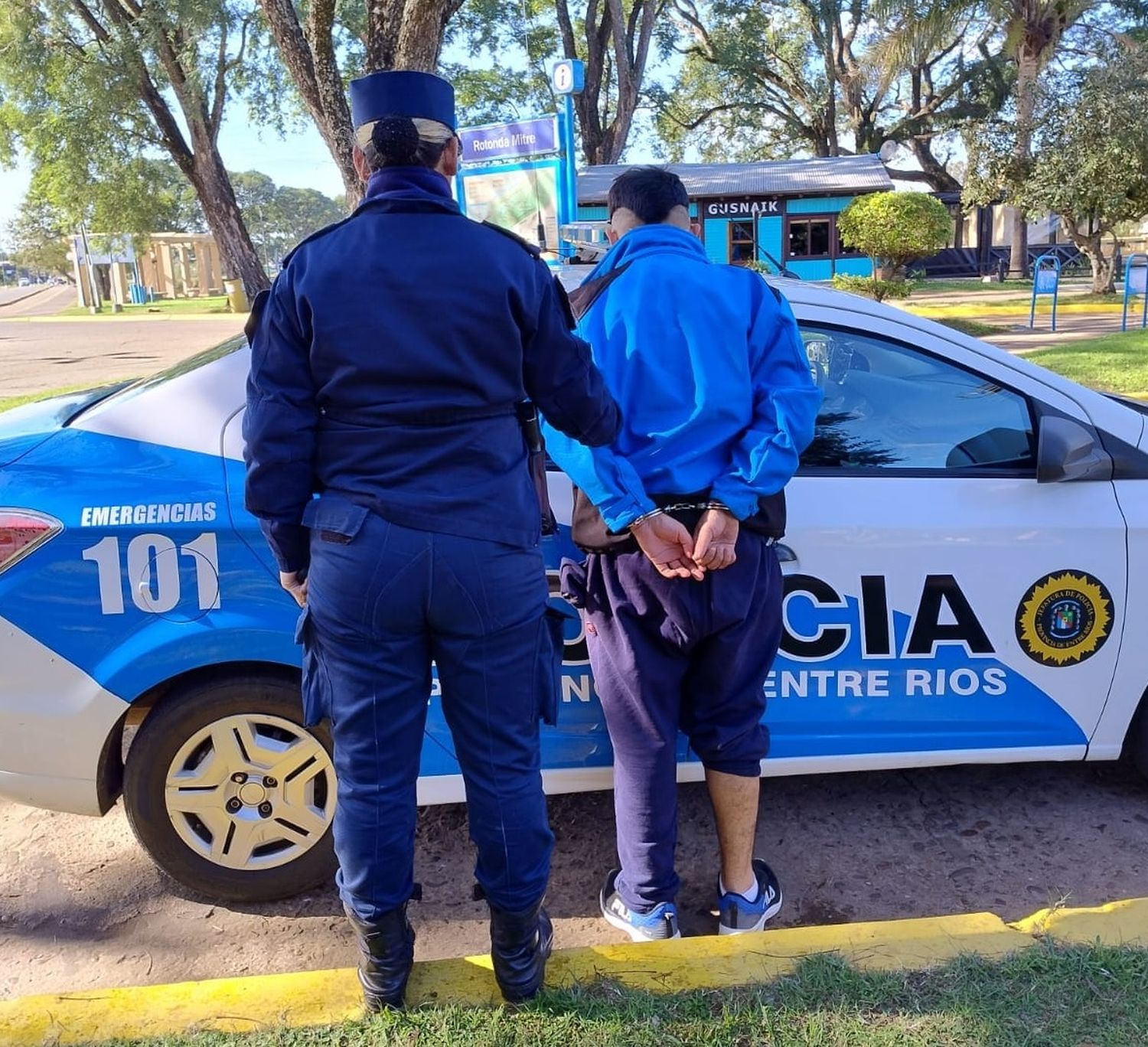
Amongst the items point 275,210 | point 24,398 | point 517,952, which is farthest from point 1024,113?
point 275,210

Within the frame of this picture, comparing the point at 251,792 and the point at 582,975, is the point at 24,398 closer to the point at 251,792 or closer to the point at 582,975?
the point at 251,792

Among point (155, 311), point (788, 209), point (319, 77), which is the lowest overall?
point (155, 311)

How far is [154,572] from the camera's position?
8.61 ft

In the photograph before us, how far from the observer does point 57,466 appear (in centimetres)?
268

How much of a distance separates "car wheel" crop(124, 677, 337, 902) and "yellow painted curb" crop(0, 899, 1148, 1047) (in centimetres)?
46

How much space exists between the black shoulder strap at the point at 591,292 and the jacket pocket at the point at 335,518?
0.79 metres

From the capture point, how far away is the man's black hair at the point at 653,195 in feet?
8.16

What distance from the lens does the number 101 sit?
260cm

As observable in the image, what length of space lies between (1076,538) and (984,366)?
1.81 feet

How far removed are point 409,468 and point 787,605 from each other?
129cm

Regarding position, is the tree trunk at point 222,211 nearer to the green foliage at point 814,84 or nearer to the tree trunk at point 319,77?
the tree trunk at point 319,77

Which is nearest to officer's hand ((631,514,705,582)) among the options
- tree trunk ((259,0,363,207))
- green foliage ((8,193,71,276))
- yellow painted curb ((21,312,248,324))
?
tree trunk ((259,0,363,207))

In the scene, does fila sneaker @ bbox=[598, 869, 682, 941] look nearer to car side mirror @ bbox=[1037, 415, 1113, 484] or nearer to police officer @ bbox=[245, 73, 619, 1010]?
police officer @ bbox=[245, 73, 619, 1010]

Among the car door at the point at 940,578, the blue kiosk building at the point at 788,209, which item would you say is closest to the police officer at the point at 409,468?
the car door at the point at 940,578
